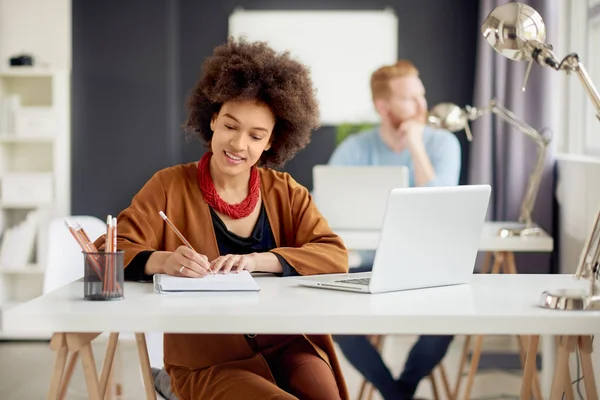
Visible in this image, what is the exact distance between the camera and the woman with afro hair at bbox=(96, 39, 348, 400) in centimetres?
206

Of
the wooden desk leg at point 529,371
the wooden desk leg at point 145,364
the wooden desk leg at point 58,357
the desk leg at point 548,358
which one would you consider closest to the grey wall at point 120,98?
the desk leg at point 548,358

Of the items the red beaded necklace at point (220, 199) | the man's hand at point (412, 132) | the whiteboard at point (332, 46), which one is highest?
the whiteboard at point (332, 46)

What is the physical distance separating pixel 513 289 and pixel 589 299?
275 millimetres

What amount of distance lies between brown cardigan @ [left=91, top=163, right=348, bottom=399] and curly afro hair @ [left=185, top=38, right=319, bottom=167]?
0.38ft

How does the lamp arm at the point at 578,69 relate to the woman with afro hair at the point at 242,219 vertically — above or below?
above

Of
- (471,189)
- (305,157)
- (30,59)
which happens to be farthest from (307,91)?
(305,157)

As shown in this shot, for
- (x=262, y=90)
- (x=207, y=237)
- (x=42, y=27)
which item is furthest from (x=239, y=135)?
(x=42, y=27)

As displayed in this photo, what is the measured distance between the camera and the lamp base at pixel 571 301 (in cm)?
175

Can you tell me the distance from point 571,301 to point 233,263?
0.72 m

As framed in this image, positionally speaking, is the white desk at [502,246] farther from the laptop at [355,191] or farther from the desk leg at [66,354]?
the desk leg at [66,354]

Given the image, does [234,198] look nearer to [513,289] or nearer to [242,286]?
[242,286]

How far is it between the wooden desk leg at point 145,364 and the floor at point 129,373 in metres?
1.84

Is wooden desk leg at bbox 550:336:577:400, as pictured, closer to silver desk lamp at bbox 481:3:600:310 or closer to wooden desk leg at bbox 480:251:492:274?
silver desk lamp at bbox 481:3:600:310

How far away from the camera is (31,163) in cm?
546
